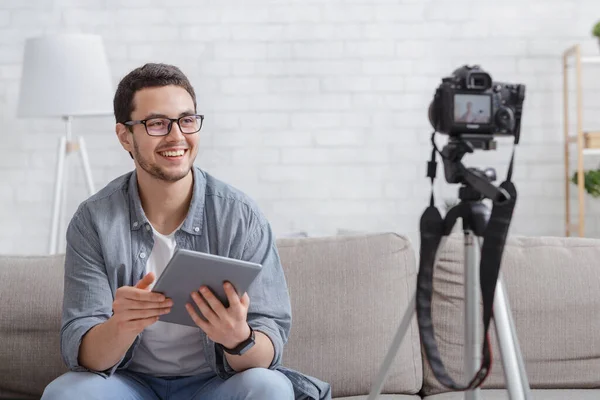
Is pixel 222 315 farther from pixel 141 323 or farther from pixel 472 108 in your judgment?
pixel 472 108

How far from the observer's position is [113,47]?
4.33 metres

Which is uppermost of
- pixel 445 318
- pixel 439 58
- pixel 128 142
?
pixel 439 58

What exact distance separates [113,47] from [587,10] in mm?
2355

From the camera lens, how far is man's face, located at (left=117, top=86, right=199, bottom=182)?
1.96 metres

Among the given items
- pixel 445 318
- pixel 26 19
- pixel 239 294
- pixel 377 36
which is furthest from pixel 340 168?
pixel 239 294

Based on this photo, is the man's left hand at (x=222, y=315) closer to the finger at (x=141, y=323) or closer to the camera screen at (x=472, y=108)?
the finger at (x=141, y=323)

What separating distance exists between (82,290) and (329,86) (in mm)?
2557

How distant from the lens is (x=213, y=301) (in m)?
1.66

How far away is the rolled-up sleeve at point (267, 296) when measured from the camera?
1911 mm

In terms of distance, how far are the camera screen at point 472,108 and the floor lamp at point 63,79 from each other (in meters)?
2.41

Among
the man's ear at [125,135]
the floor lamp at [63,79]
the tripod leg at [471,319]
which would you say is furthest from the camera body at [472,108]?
the floor lamp at [63,79]

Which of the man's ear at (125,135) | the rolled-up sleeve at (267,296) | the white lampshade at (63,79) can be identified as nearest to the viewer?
the rolled-up sleeve at (267,296)

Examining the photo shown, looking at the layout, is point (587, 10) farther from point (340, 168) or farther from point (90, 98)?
point (90, 98)

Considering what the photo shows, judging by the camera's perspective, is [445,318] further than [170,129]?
Yes
